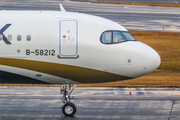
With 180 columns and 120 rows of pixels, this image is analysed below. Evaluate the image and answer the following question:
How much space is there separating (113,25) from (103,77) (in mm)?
2721

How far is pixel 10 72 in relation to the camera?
66.3 feet

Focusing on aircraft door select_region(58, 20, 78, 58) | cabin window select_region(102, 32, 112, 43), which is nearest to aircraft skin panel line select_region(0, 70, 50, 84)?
aircraft door select_region(58, 20, 78, 58)

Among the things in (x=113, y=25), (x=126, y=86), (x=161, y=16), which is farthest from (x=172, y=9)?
(x=113, y=25)

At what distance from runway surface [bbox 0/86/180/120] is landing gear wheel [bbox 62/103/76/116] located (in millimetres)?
272

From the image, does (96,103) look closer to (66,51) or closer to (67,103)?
(67,103)

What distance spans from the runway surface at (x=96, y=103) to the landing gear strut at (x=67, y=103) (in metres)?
0.33

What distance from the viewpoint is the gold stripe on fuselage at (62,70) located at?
65.7 feet

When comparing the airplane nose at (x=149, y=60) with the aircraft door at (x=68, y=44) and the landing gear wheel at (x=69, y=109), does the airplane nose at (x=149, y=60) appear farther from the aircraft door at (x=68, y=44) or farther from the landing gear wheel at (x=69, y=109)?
the landing gear wheel at (x=69, y=109)

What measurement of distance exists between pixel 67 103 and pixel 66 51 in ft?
9.70

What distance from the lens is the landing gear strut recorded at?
21047 mm

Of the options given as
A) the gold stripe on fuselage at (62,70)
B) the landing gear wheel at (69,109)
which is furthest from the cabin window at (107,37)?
the landing gear wheel at (69,109)

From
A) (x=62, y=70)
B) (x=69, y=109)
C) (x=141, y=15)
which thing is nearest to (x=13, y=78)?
(x=62, y=70)

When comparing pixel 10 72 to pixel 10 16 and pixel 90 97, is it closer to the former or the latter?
pixel 10 16

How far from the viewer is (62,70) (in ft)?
66.2
